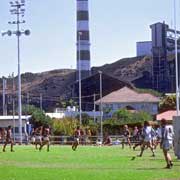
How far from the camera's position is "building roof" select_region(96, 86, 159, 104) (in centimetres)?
11925

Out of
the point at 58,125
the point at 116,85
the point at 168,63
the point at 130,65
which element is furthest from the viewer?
the point at 130,65

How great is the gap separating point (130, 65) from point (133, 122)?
306 ft

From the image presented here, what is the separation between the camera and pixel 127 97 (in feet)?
408

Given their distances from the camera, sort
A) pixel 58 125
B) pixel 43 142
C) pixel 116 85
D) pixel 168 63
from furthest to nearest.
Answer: pixel 116 85
pixel 168 63
pixel 58 125
pixel 43 142

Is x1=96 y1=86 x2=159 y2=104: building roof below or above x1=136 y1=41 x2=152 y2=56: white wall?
below

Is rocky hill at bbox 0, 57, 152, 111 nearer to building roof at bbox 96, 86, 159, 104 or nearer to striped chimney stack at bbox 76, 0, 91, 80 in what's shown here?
striped chimney stack at bbox 76, 0, 91, 80

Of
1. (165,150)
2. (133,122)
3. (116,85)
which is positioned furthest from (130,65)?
(165,150)

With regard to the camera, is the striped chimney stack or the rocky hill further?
the rocky hill

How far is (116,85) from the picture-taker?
457 ft

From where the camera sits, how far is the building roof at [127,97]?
391 ft

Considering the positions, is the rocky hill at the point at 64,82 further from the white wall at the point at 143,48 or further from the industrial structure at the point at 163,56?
the industrial structure at the point at 163,56

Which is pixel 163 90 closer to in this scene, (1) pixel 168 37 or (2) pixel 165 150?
(1) pixel 168 37

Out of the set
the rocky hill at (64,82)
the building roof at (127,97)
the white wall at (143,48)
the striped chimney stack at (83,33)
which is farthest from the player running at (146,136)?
the white wall at (143,48)

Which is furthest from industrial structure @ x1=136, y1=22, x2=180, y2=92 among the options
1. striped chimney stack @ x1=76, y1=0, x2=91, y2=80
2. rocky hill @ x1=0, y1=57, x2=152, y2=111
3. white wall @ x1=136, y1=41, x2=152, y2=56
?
white wall @ x1=136, y1=41, x2=152, y2=56
